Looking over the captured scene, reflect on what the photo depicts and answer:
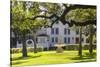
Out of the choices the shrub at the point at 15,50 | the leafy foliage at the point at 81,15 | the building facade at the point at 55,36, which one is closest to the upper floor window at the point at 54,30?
the building facade at the point at 55,36

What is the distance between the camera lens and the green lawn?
264 cm

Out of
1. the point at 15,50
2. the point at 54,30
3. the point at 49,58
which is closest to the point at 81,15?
the point at 54,30

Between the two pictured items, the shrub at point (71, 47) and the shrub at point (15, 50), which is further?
the shrub at point (71, 47)

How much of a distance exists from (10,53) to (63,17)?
2.92 feet

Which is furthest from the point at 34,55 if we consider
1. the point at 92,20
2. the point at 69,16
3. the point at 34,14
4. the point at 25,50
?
the point at 92,20

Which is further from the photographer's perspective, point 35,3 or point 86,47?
point 86,47

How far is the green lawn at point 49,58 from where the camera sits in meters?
2.64

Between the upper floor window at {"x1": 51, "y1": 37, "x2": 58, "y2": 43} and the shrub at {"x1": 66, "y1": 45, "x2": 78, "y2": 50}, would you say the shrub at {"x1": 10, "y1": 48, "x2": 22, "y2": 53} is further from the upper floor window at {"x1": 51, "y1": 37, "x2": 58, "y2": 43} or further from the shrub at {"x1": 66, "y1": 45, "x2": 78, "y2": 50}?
the shrub at {"x1": 66, "y1": 45, "x2": 78, "y2": 50}

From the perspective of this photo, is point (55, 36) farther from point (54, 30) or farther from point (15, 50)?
point (15, 50)

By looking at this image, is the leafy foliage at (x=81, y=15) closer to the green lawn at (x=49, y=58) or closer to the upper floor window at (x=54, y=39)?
the upper floor window at (x=54, y=39)

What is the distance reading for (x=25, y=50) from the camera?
2678mm
